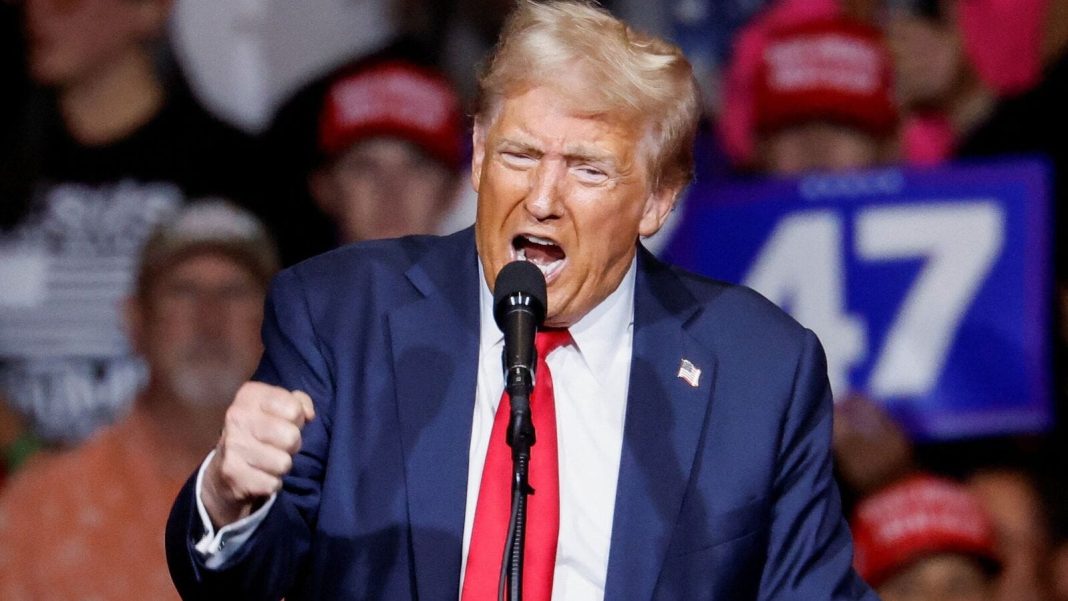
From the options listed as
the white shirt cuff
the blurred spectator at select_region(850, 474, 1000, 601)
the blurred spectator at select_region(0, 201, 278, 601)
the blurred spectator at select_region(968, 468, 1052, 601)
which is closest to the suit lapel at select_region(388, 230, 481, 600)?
the white shirt cuff

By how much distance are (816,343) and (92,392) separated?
248cm

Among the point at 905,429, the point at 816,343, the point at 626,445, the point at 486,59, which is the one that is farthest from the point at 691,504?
the point at 905,429

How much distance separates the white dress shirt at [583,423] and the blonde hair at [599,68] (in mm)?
229

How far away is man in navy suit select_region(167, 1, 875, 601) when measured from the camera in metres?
1.77

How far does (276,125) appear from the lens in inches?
162

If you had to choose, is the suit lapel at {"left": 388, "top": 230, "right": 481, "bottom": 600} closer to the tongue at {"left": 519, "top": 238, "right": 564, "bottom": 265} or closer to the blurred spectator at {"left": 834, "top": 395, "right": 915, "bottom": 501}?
the tongue at {"left": 519, "top": 238, "right": 564, "bottom": 265}

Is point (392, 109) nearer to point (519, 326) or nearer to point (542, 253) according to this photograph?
point (542, 253)

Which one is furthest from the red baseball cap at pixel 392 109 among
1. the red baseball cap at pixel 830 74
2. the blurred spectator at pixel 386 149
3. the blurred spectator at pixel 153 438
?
the red baseball cap at pixel 830 74

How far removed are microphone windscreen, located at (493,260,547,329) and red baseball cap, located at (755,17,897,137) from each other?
8.77 ft

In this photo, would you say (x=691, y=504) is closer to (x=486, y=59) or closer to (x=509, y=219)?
(x=509, y=219)

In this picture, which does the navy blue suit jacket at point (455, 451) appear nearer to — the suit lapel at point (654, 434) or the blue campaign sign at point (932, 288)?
the suit lapel at point (654, 434)

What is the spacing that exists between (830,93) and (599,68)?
96.9 inches

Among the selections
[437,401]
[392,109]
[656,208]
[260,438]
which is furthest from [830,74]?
[260,438]

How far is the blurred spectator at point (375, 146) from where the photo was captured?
412 cm
